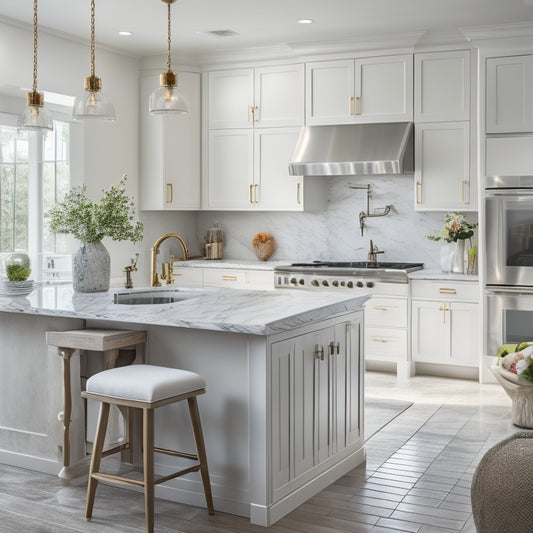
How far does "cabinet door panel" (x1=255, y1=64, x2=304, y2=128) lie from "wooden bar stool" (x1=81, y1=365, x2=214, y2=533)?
3801 mm

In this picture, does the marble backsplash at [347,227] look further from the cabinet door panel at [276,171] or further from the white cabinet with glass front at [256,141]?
the cabinet door panel at [276,171]

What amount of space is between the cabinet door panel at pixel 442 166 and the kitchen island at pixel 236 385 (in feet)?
8.17

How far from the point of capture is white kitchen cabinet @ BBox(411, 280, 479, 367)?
577 centimetres

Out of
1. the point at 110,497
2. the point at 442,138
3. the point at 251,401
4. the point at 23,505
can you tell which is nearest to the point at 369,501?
the point at 251,401

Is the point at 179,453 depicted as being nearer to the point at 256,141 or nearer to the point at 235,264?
the point at 235,264

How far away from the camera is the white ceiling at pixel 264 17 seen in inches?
205

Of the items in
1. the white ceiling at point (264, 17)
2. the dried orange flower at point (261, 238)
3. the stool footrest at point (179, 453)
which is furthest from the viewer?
the dried orange flower at point (261, 238)

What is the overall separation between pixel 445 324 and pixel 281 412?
2966 mm

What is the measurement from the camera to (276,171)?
6.67 meters

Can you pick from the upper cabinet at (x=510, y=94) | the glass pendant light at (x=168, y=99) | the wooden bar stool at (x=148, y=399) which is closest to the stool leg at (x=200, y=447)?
the wooden bar stool at (x=148, y=399)

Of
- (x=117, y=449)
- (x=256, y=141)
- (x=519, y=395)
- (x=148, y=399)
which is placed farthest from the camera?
(x=256, y=141)

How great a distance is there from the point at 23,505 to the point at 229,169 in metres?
4.12

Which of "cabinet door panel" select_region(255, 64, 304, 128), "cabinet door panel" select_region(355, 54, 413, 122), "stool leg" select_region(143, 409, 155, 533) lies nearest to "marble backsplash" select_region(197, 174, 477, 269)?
"cabinet door panel" select_region(355, 54, 413, 122)

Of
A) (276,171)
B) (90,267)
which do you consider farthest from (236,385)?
(276,171)
